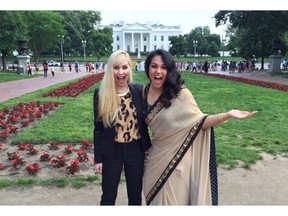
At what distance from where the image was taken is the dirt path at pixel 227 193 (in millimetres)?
3611

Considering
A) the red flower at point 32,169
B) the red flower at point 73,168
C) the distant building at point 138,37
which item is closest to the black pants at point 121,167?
the red flower at point 73,168

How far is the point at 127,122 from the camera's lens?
257 centimetres

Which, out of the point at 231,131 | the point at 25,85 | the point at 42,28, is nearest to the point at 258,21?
the point at 25,85

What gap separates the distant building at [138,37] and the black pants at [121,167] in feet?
318

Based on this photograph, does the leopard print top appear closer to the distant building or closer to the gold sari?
the gold sari

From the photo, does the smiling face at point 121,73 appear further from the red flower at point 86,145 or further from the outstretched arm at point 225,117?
the red flower at point 86,145

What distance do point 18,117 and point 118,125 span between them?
643cm

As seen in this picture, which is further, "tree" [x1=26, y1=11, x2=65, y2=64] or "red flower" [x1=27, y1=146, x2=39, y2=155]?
"tree" [x1=26, y1=11, x2=65, y2=64]

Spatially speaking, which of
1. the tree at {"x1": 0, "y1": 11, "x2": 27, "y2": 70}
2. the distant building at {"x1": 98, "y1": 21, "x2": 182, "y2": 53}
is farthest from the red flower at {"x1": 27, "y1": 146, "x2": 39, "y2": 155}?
the distant building at {"x1": 98, "y1": 21, "x2": 182, "y2": 53}

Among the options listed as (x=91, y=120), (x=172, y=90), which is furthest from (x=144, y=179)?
(x=91, y=120)

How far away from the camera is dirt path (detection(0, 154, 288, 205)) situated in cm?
361

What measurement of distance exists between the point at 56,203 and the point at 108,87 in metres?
1.79

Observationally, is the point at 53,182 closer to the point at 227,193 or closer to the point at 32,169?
the point at 32,169

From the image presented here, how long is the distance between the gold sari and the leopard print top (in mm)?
123
